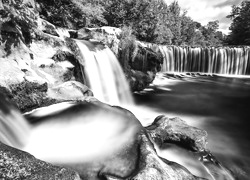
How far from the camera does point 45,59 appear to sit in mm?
5840

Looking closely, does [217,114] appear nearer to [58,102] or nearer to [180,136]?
[180,136]

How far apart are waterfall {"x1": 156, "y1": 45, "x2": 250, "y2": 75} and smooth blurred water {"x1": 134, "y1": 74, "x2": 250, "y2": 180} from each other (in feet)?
21.5

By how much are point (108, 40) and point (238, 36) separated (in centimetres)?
3191

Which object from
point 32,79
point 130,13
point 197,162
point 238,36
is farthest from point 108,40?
point 238,36

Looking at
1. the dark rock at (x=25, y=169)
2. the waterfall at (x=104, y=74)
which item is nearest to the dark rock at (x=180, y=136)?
the dark rock at (x=25, y=169)

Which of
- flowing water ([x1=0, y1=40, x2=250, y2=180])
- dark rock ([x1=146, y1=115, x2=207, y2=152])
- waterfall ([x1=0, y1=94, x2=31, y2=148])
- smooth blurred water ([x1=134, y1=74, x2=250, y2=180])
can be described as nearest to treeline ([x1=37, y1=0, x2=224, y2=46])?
flowing water ([x1=0, y1=40, x2=250, y2=180])

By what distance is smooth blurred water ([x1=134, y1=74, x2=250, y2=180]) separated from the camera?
4.57m

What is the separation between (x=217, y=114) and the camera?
7.71 meters

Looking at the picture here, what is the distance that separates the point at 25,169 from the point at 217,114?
7713 mm

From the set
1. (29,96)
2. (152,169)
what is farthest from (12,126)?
(152,169)

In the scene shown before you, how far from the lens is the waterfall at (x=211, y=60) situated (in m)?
18.2

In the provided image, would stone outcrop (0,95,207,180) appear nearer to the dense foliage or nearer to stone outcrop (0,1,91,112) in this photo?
stone outcrop (0,1,91,112)

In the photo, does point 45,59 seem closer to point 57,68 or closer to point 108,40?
point 57,68

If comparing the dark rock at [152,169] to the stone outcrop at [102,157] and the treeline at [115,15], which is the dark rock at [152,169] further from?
the treeline at [115,15]
